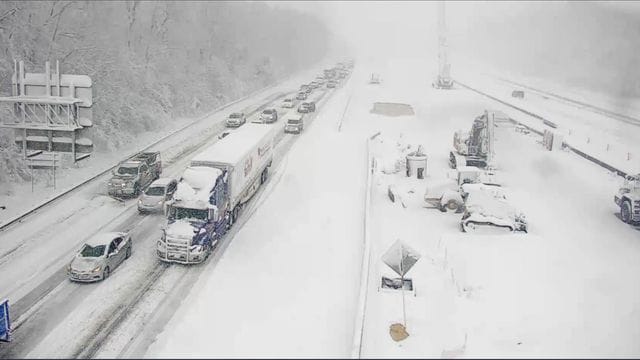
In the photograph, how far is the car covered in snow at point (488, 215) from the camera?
2703cm

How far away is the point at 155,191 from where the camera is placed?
96.3 feet

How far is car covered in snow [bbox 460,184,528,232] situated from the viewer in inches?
1064

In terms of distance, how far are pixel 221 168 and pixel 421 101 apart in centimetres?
5414

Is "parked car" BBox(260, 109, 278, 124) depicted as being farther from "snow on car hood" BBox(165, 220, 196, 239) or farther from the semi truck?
"snow on car hood" BBox(165, 220, 196, 239)

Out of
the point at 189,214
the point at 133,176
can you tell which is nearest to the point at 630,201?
the point at 189,214

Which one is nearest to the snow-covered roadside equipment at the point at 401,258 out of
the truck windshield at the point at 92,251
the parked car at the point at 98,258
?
the parked car at the point at 98,258

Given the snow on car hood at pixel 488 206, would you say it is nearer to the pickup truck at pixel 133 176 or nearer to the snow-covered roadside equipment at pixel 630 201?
the snow-covered roadside equipment at pixel 630 201

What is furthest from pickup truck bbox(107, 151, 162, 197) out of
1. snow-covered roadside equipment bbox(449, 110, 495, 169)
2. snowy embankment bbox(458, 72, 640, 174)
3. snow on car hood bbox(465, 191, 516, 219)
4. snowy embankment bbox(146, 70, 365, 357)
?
snowy embankment bbox(458, 72, 640, 174)

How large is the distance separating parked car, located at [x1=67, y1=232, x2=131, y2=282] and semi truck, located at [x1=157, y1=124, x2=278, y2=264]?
5.63 ft

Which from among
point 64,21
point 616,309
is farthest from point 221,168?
point 64,21

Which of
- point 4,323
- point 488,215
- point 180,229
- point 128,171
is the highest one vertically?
point 128,171

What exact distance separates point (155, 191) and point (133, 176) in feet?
10.4

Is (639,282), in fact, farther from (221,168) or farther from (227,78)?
(227,78)

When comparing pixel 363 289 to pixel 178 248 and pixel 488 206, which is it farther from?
pixel 488 206
